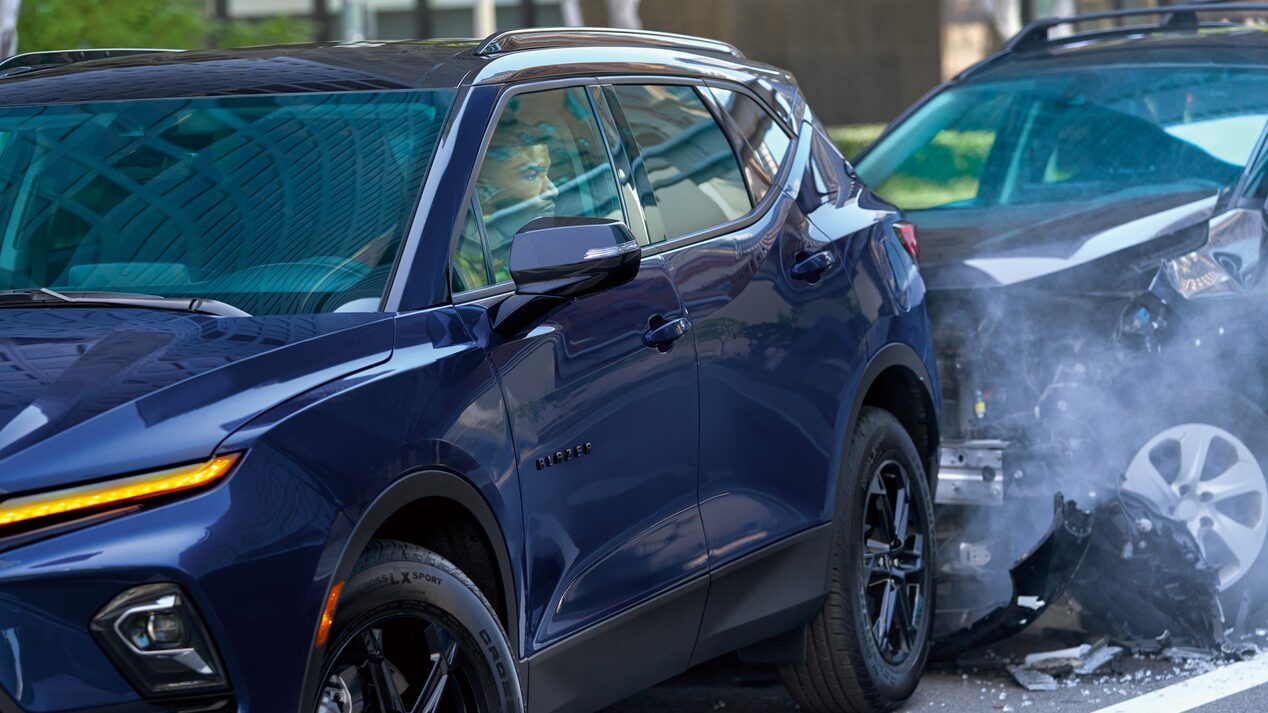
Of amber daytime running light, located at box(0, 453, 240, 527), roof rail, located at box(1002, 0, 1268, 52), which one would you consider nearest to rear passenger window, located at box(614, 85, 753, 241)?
amber daytime running light, located at box(0, 453, 240, 527)

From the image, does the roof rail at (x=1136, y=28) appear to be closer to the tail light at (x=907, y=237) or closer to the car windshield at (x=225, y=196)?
the tail light at (x=907, y=237)

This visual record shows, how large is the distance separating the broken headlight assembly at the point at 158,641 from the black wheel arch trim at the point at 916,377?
2.73 m

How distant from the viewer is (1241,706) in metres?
5.66

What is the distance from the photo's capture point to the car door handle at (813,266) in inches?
212

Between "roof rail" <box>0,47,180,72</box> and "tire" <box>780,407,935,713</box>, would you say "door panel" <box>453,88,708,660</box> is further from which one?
"roof rail" <box>0,47,180,72</box>

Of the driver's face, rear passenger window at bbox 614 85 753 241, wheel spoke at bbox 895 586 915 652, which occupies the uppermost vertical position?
the driver's face

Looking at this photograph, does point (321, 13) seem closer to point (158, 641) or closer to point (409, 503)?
point (409, 503)

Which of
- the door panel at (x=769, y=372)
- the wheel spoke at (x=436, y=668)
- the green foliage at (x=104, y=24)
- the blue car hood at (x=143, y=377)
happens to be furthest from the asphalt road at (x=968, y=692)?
the green foliage at (x=104, y=24)

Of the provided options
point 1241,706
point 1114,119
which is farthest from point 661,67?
point 1114,119

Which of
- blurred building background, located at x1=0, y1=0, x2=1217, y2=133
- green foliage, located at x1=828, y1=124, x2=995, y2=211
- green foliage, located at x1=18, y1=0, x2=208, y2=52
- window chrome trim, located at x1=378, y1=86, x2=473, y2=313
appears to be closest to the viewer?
window chrome trim, located at x1=378, y1=86, x2=473, y2=313

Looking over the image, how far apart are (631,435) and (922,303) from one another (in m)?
2.00

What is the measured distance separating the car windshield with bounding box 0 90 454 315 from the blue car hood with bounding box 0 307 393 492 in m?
0.21

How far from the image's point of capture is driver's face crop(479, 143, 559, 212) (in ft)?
14.3

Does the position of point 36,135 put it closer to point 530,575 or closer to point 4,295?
point 4,295
